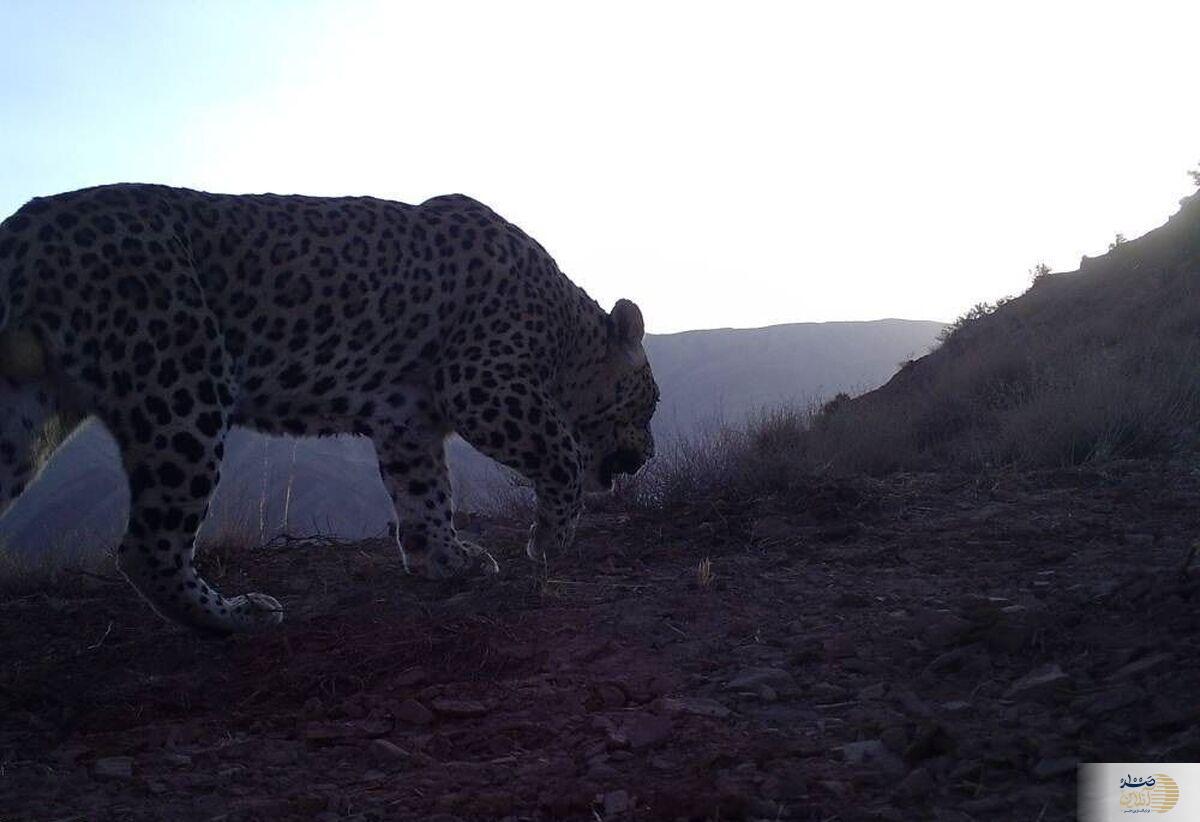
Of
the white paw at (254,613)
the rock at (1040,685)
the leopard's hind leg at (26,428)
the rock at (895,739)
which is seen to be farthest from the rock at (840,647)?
the leopard's hind leg at (26,428)

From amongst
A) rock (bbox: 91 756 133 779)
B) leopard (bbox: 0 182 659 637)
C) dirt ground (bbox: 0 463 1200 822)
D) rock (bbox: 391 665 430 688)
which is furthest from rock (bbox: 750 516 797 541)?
rock (bbox: 91 756 133 779)

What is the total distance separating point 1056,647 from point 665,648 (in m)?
1.37

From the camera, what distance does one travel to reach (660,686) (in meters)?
3.38

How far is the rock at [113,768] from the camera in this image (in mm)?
3016

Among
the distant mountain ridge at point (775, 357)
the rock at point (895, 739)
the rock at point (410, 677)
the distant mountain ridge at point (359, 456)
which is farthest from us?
the distant mountain ridge at point (775, 357)

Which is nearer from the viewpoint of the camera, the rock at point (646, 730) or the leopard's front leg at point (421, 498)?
the rock at point (646, 730)

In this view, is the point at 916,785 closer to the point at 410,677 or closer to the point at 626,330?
the point at 410,677

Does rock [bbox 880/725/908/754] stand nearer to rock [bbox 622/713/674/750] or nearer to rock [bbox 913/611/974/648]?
rock [bbox 622/713/674/750]

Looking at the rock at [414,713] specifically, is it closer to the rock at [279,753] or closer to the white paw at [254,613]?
the rock at [279,753]

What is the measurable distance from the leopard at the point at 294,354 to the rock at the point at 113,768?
1.34 m

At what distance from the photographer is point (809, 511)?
20.6 feet

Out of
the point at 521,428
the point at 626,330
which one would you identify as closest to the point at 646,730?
the point at 521,428

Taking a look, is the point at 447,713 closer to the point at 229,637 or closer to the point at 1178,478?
the point at 229,637

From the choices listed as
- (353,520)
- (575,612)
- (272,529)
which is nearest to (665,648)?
(575,612)
